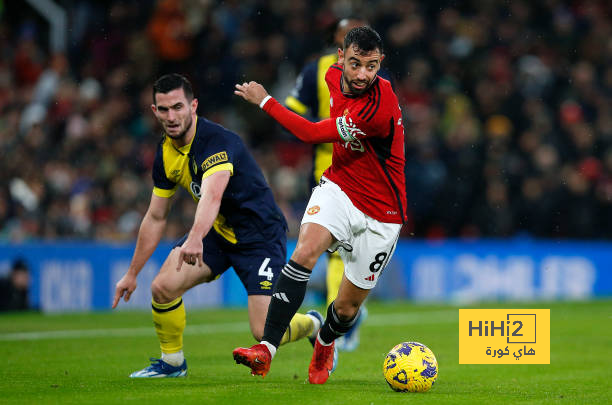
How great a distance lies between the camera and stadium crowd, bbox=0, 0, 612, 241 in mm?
16781

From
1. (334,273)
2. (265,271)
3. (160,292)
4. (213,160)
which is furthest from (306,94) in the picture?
(160,292)

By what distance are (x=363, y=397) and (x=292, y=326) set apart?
5.48 feet

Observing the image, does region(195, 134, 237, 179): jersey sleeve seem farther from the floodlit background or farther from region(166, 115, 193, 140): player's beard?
the floodlit background

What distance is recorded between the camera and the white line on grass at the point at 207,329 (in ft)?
37.0

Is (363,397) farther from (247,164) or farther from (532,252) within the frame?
(532,252)

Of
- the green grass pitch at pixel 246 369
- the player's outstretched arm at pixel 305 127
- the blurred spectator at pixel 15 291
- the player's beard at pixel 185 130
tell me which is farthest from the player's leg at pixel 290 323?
the blurred spectator at pixel 15 291

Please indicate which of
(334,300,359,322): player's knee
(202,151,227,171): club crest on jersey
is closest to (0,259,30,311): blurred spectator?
(202,151,227,171): club crest on jersey

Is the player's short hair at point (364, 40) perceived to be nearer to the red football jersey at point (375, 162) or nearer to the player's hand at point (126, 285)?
the red football jersey at point (375, 162)

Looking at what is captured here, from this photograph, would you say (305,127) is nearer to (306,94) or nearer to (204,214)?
(204,214)

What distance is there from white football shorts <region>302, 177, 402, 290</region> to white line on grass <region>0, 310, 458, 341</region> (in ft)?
16.7

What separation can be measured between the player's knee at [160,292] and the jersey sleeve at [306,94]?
2.68 meters

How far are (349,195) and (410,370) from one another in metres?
1.26

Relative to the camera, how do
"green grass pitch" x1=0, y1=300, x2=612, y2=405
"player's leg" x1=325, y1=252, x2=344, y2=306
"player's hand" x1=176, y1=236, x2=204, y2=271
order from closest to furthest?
"green grass pitch" x1=0, y1=300, x2=612, y2=405 → "player's hand" x1=176, y1=236, x2=204, y2=271 → "player's leg" x1=325, y1=252, x2=344, y2=306

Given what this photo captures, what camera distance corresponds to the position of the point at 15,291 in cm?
1491
